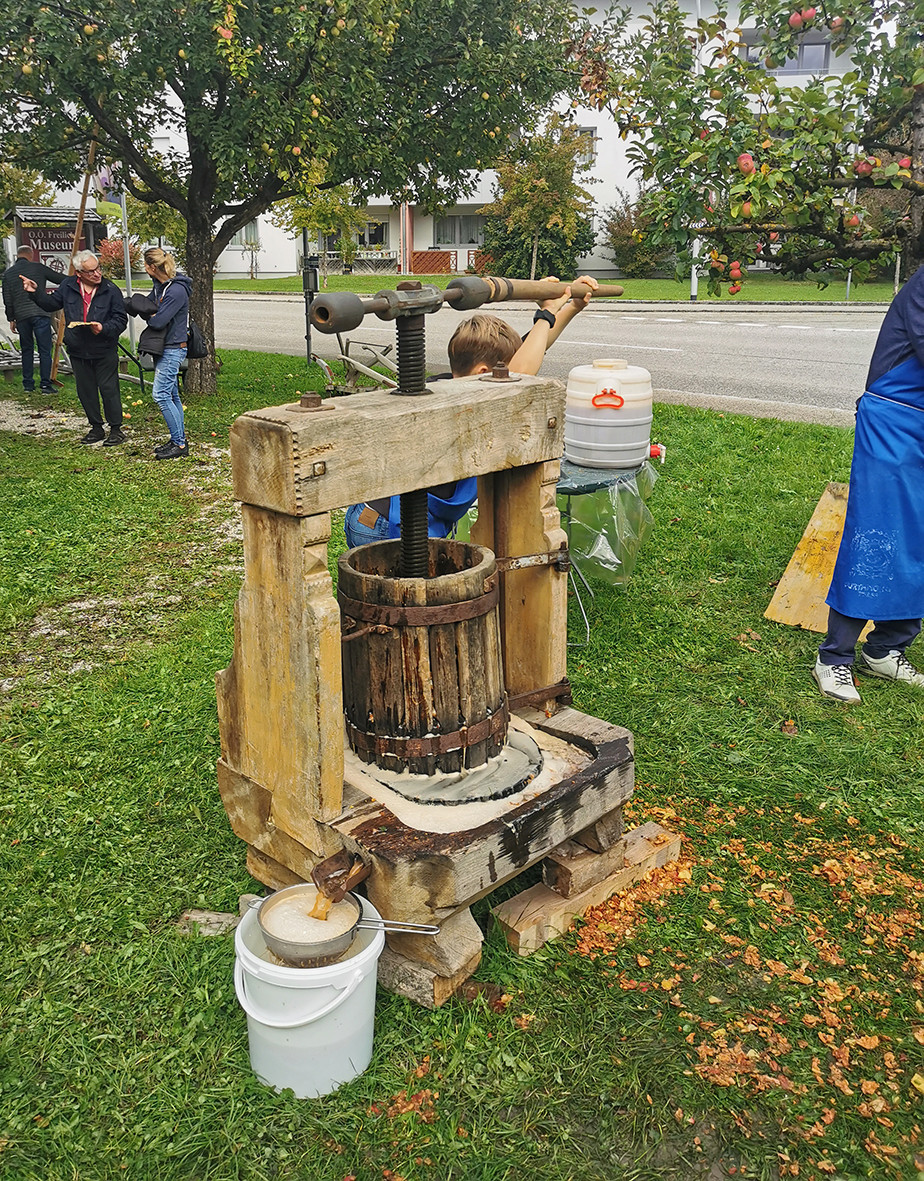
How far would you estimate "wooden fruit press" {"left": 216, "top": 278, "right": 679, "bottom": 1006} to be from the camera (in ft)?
8.84

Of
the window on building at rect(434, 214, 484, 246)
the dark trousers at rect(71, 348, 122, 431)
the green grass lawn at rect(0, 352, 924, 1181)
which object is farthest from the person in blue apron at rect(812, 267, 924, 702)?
the window on building at rect(434, 214, 484, 246)

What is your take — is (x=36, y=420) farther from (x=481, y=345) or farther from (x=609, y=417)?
(x=481, y=345)

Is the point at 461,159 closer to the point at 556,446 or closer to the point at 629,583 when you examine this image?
A: the point at 629,583

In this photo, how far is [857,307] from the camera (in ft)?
83.5

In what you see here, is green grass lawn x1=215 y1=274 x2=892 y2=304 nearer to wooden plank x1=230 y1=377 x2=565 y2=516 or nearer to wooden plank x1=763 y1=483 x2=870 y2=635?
wooden plank x1=763 y1=483 x2=870 y2=635

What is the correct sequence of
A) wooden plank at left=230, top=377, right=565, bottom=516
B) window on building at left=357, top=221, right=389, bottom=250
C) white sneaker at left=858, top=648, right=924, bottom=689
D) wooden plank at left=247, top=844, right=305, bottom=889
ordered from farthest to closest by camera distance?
window on building at left=357, top=221, right=389, bottom=250 < white sneaker at left=858, top=648, right=924, bottom=689 < wooden plank at left=247, top=844, right=305, bottom=889 < wooden plank at left=230, top=377, right=565, bottom=516

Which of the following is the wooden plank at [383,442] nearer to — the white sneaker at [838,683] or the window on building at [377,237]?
the white sneaker at [838,683]

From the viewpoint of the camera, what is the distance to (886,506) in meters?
4.59

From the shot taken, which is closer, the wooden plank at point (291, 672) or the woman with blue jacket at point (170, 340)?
the wooden plank at point (291, 672)

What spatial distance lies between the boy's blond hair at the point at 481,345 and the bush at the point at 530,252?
3042cm

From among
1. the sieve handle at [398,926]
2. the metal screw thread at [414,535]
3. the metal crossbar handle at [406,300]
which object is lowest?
the sieve handle at [398,926]

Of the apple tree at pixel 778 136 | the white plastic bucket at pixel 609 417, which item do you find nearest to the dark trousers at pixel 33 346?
the white plastic bucket at pixel 609 417

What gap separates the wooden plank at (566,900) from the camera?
10.1 feet

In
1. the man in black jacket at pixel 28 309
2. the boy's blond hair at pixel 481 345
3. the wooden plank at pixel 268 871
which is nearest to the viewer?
the wooden plank at pixel 268 871
